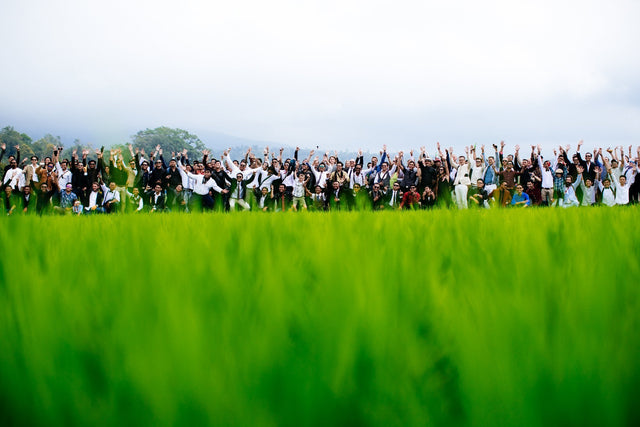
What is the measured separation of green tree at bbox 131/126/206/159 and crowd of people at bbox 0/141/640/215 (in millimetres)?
99872

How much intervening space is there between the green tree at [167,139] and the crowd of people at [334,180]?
9987 cm

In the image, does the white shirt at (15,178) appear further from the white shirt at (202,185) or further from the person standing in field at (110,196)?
the white shirt at (202,185)

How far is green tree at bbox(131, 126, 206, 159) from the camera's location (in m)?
111

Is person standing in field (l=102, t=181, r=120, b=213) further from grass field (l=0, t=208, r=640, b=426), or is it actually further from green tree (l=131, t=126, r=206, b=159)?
green tree (l=131, t=126, r=206, b=159)

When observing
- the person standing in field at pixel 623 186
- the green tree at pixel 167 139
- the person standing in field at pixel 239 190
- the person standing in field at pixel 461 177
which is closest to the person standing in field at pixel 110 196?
the person standing in field at pixel 239 190

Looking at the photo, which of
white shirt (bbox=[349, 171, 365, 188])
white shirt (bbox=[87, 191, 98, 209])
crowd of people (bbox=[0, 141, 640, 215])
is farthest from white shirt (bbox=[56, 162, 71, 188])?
white shirt (bbox=[349, 171, 365, 188])

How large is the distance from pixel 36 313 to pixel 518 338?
745 mm

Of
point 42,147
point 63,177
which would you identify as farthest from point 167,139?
point 63,177

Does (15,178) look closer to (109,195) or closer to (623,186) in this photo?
(109,195)

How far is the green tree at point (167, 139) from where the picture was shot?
11143cm

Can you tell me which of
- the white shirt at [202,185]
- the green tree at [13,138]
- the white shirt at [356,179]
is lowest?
the white shirt at [202,185]

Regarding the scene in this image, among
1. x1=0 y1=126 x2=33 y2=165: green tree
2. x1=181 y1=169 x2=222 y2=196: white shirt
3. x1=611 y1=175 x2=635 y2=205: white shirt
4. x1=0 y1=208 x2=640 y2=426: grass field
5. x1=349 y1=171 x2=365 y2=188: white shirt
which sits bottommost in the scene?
x1=0 y1=208 x2=640 y2=426: grass field

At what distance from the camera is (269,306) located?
0.79m

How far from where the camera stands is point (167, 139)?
116m
